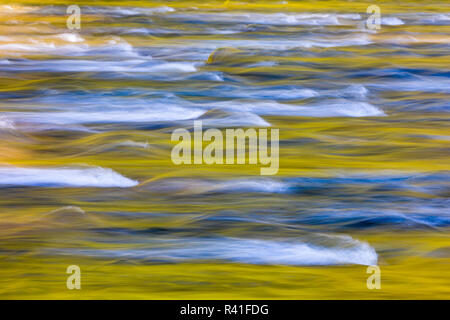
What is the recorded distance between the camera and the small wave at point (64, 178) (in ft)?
5.09

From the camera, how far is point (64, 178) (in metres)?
1.57

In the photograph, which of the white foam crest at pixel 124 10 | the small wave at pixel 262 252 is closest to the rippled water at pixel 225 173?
the small wave at pixel 262 252

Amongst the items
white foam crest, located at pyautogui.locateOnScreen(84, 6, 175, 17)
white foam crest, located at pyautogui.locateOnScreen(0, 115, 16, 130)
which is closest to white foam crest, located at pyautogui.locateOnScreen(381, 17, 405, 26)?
white foam crest, located at pyautogui.locateOnScreen(84, 6, 175, 17)

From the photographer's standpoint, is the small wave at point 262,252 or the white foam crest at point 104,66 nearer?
the small wave at point 262,252

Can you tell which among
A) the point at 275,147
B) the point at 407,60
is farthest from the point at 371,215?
the point at 407,60

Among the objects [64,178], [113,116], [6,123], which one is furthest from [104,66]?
[64,178]

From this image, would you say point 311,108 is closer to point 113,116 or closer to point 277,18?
point 113,116

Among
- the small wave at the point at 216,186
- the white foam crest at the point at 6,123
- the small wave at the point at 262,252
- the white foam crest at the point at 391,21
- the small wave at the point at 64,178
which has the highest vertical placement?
the white foam crest at the point at 391,21

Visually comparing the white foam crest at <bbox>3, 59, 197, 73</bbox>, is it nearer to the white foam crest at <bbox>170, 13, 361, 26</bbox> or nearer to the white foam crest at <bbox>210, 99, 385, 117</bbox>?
the white foam crest at <bbox>210, 99, 385, 117</bbox>

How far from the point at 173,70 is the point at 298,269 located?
1544 millimetres

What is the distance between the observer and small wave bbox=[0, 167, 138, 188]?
5.09ft

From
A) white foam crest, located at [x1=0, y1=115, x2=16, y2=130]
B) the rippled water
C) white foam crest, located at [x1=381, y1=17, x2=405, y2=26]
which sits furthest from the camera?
white foam crest, located at [x1=381, y1=17, x2=405, y2=26]

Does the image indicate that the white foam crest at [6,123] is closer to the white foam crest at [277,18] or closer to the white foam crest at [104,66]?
the white foam crest at [104,66]
